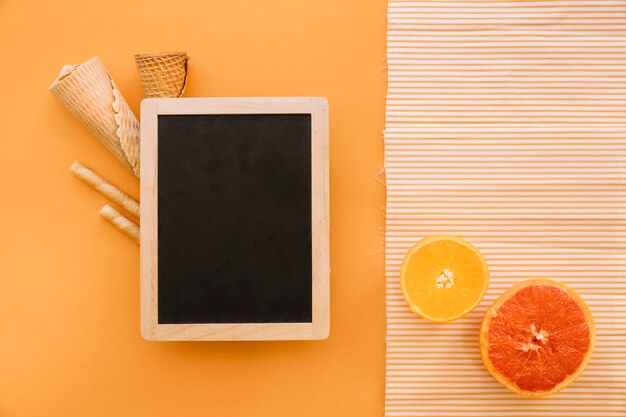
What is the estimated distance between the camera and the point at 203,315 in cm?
92

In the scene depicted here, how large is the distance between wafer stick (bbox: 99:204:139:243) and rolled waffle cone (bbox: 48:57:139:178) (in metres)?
0.10

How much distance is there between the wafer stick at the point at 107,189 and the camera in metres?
1.01

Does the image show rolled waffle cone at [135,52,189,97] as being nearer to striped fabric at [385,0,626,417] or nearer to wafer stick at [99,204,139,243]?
wafer stick at [99,204,139,243]

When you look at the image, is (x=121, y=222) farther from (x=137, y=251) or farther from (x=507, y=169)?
(x=507, y=169)

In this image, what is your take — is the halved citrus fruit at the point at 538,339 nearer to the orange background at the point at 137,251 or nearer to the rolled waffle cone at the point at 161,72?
the orange background at the point at 137,251

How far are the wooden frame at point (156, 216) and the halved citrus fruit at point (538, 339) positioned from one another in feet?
1.08

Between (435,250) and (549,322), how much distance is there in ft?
0.81

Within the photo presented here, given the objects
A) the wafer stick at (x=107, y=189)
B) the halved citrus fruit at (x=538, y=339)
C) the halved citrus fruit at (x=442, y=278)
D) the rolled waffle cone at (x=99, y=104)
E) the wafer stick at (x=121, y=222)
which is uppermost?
the rolled waffle cone at (x=99, y=104)

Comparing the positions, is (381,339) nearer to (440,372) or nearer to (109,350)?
(440,372)

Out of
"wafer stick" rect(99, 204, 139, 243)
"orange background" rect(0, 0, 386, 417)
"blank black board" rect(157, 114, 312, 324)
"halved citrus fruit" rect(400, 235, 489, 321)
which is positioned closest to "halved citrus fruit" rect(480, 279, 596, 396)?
"halved citrus fruit" rect(400, 235, 489, 321)

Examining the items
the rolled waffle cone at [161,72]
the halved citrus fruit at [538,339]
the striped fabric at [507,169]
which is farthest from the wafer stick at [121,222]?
the halved citrus fruit at [538,339]

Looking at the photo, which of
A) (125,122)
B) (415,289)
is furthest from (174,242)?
(415,289)

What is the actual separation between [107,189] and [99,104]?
0.17 metres

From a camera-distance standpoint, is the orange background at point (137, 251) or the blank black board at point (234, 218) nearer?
the blank black board at point (234, 218)
